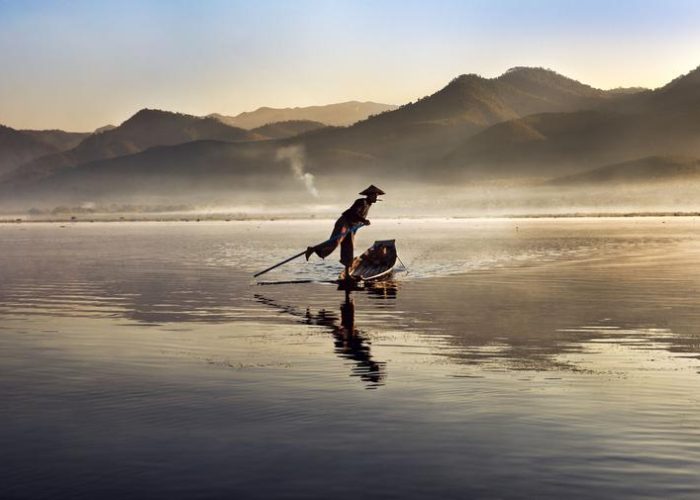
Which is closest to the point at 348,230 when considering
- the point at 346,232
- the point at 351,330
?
the point at 346,232

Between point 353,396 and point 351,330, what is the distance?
930cm

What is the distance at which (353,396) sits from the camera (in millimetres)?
16312

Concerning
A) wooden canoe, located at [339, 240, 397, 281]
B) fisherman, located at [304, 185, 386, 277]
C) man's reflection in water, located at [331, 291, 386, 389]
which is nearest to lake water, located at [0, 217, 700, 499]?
man's reflection in water, located at [331, 291, 386, 389]

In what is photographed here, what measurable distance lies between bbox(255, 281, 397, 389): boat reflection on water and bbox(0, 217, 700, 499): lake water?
0.31 ft

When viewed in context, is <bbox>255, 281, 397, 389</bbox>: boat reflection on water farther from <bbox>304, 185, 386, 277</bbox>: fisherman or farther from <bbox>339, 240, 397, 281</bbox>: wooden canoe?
<bbox>339, 240, 397, 281</bbox>: wooden canoe

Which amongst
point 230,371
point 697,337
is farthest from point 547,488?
point 697,337

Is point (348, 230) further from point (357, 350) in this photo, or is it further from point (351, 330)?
point (357, 350)

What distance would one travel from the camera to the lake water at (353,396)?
11922 mm

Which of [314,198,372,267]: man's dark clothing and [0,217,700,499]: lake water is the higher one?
[314,198,372,267]: man's dark clothing

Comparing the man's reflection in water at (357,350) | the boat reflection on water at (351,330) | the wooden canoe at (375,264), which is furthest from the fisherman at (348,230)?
the man's reflection in water at (357,350)

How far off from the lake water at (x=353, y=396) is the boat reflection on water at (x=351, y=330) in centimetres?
9

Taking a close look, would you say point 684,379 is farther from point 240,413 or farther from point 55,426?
point 55,426

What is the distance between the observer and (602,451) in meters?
12.8

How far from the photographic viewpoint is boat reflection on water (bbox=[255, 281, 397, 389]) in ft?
61.2
